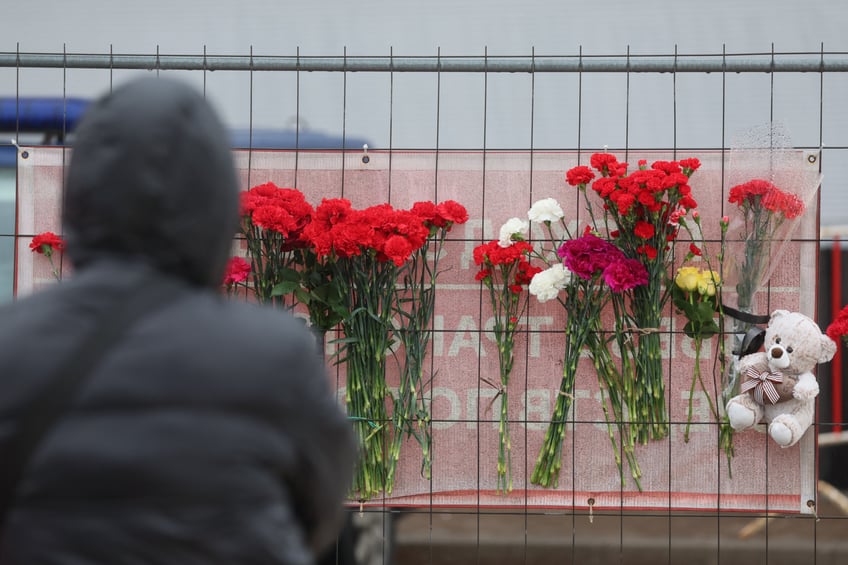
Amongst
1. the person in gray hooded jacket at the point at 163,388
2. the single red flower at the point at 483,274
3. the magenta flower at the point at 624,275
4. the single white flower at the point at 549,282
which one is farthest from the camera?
the single red flower at the point at 483,274

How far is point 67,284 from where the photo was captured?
39.9 inches

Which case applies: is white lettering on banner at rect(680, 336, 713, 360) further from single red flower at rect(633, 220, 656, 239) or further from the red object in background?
the red object in background

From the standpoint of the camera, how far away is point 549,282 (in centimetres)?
330

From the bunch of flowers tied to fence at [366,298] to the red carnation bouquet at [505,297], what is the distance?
0.17 m

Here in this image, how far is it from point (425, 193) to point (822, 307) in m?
1.74

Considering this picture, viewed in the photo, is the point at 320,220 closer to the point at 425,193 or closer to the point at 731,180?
the point at 425,193

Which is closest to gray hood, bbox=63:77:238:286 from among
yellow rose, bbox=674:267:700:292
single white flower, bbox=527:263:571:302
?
single white flower, bbox=527:263:571:302

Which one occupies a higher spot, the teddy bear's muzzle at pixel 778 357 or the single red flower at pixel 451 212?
the single red flower at pixel 451 212

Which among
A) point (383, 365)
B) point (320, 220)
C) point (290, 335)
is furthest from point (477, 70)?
point (290, 335)

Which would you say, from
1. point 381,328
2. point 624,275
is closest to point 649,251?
point 624,275

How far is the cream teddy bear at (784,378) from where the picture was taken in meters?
3.22

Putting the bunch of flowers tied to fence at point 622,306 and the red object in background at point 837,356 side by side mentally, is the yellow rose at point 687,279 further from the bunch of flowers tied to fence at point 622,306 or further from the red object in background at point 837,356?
the red object in background at point 837,356

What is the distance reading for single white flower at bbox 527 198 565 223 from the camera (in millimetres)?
3365

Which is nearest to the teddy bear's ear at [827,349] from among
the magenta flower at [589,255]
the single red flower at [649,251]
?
the single red flower at [649,251]
